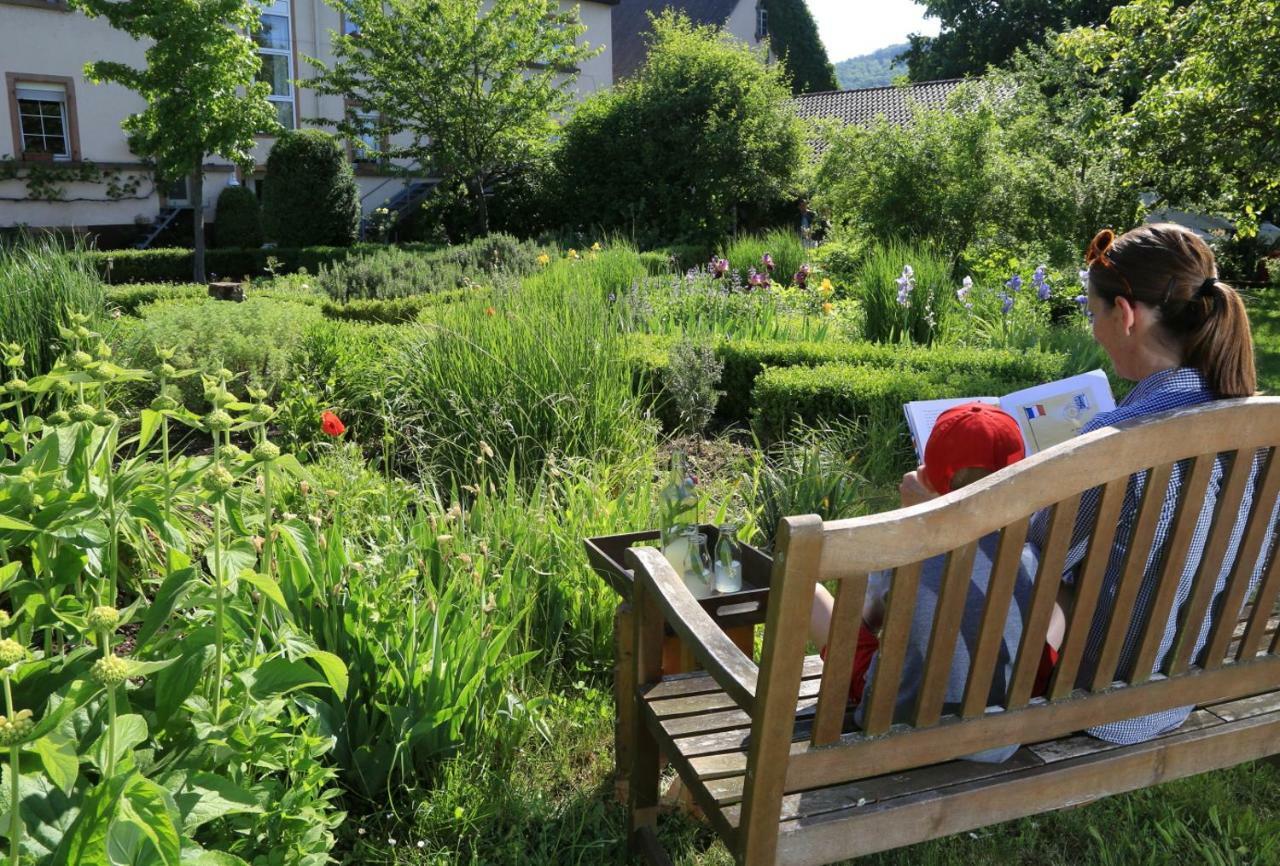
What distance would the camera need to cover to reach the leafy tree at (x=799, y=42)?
4184cm

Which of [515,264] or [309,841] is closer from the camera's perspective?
[309,841]

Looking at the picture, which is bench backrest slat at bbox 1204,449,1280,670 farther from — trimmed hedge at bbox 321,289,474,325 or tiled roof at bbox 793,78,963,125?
tiled roof at bbox 793,78,963,125

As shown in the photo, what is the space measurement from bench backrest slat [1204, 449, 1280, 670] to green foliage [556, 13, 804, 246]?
15821 mm

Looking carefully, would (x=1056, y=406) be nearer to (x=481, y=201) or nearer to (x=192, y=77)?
(x=192, y=77)

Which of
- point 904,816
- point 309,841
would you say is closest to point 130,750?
point 309,841

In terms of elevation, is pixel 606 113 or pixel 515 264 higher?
pixel 606 113

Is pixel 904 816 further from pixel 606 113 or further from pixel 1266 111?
pixel 606 113

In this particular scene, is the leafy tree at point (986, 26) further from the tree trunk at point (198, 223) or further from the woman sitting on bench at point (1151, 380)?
the woman sitting on bench at point (1151, 380)

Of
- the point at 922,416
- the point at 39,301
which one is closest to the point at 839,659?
the point at 922,416

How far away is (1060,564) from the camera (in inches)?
68.2

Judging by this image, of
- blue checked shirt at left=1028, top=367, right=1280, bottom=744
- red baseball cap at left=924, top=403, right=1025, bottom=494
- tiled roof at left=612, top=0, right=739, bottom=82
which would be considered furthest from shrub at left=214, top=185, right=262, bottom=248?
tiled roof at left=612, top=0, right=739, bottom=82

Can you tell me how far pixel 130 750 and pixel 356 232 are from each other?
59.4ft

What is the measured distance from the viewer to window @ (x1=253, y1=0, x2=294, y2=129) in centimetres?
2039

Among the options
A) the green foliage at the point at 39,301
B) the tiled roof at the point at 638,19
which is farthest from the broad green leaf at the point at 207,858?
the tiled roof at the point at 638,19
